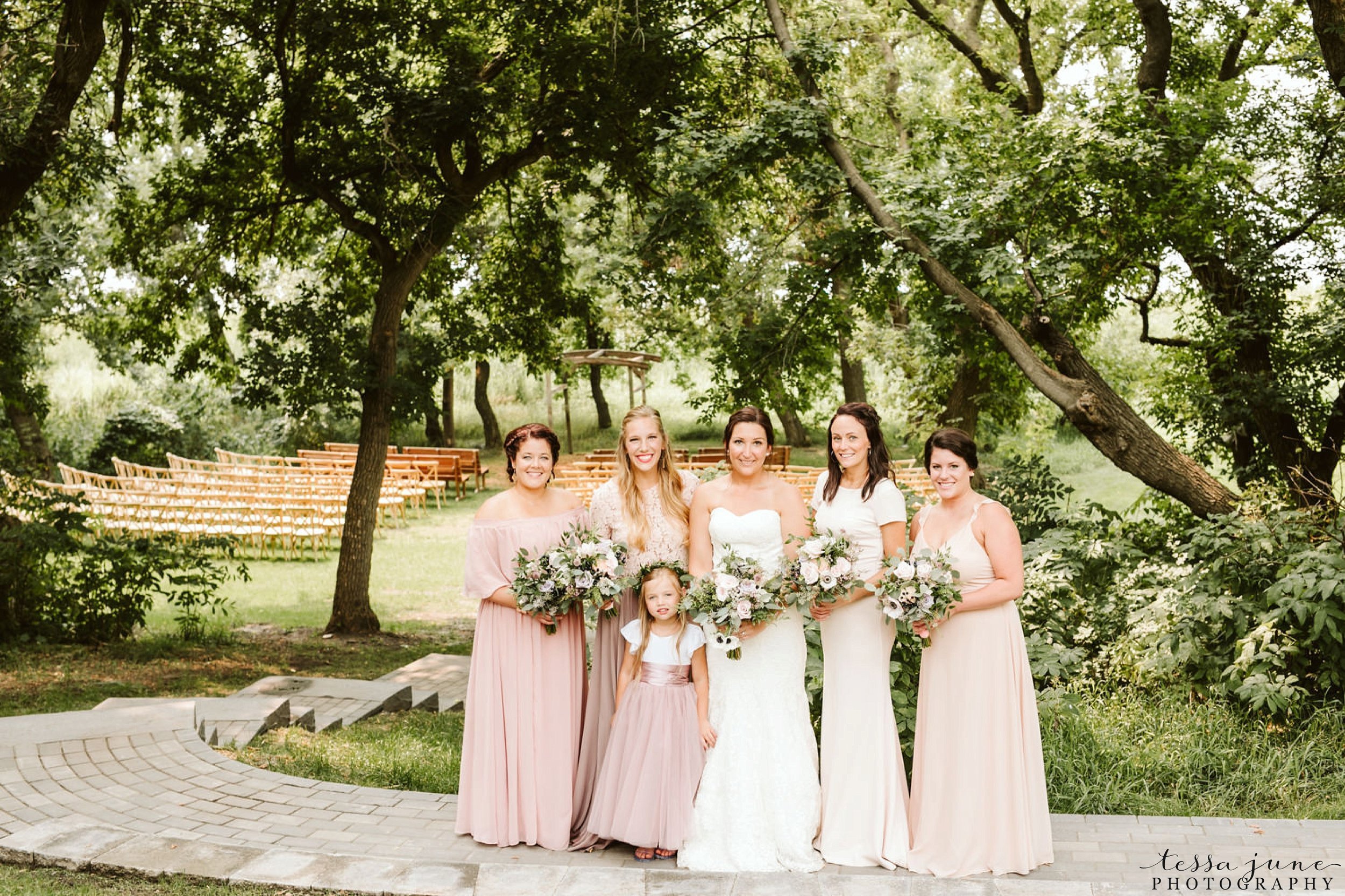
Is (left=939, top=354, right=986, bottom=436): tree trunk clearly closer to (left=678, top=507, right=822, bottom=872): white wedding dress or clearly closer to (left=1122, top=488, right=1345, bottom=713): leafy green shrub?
(left=1122, top=488, right=1345, bottom=713): leafy green shrub

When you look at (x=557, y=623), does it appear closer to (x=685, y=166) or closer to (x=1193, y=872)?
(x=1193, y=872)

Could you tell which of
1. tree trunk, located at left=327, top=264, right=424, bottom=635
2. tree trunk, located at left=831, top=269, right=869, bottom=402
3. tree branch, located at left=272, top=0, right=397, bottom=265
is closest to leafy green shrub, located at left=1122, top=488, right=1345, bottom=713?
tree trunk, located at left=327, top=264, right=424, bottom=635

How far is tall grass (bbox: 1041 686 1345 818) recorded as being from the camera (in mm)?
6035

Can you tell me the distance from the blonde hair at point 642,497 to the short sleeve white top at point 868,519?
0.66 meters

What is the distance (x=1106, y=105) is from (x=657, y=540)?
8040 mm

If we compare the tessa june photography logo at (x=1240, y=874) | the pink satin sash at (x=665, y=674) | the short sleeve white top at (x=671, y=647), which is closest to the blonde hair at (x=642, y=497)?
the short sleeve white top at (x=671, y=647)

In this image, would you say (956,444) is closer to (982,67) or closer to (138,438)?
(982,67)

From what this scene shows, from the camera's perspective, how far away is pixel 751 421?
4.91 m

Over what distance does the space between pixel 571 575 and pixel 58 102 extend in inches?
313

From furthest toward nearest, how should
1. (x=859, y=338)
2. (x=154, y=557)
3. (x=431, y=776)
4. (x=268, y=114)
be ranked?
1. (x=859, y=338)
2. (x=268, y=114)
3. (x=154, y=557)
4. (x=431, y=776)

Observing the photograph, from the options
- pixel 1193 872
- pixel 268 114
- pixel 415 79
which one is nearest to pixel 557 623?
pixel 1193 872

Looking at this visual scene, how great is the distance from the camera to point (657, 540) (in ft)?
16.9

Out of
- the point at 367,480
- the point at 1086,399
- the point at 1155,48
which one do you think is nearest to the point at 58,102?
the point at 367,480

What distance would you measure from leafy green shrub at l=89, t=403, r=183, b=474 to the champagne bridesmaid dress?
25943mm
